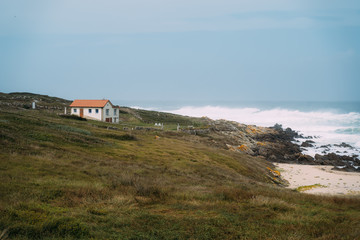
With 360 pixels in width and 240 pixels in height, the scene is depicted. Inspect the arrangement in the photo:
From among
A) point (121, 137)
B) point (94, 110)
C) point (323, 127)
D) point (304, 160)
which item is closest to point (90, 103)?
point (94, 110)

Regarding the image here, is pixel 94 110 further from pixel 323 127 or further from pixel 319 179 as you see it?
pixel 323 127

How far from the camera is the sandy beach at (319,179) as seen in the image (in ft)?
85.1

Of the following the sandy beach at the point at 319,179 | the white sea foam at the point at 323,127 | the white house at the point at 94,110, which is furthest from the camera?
the white sea foam at the point at 323,127

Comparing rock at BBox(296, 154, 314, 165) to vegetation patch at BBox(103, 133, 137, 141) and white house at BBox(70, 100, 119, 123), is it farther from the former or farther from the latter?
white house at BBox(70, 100, 119, 123)

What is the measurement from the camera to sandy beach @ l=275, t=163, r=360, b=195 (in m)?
25.9

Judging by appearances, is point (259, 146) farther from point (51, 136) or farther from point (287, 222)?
point (287, 222)

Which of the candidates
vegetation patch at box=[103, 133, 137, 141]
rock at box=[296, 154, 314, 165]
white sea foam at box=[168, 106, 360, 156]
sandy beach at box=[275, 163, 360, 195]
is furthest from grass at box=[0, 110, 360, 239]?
Answer: white sea foam at box=[168, 106, 360, 156]

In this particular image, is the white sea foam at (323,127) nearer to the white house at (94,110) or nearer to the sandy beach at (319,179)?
the sandy beach at (319,179)

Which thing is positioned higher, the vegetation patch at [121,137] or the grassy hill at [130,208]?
the vegetation patch at [121,137]

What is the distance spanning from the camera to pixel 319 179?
31266 mm

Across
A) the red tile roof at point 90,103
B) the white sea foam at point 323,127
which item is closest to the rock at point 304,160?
the white sea foam at point 323,127

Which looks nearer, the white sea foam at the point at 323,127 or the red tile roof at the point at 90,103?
the red tile roof at the point at 90,103

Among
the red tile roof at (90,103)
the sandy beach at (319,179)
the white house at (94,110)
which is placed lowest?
the sandy beach at (319,179)

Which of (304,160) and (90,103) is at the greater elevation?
(90,103)
